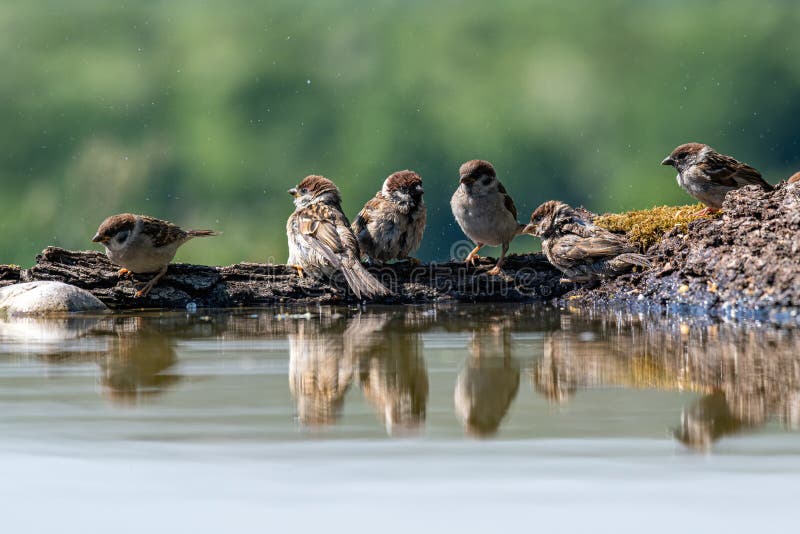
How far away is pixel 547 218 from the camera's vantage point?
364 inches

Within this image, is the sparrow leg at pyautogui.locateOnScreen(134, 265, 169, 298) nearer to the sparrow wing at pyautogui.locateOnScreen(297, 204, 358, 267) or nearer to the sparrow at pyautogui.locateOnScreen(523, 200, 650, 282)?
the sparrow wing at pyautogui.locateOnScreen(297, 204, 358, 267)

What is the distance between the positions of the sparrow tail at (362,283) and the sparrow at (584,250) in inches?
61.4

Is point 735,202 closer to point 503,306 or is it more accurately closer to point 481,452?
point 503,306

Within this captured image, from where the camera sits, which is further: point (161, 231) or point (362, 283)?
point (161, 231)

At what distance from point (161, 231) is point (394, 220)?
2.11 m

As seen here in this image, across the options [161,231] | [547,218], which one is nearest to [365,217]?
[547,218]

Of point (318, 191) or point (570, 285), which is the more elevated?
point (318, 191)

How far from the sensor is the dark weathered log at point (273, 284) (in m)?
9.08

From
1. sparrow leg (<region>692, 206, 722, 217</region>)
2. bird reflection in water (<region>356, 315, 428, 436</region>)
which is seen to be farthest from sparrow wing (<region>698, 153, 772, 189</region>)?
bird reflection in water (<region>356, 315, 428, 436</region>)

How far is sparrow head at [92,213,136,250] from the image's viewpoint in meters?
8.95

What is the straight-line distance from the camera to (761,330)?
6.24 m

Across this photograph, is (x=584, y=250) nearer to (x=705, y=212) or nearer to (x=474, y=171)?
(x=474, y=171)

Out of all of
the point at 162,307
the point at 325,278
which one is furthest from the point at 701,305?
the point at 162,307

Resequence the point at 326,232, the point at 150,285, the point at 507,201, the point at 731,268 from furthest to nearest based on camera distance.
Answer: the point at 507,201, the point at 150,285, the point at 326,232, the point at 731,268
